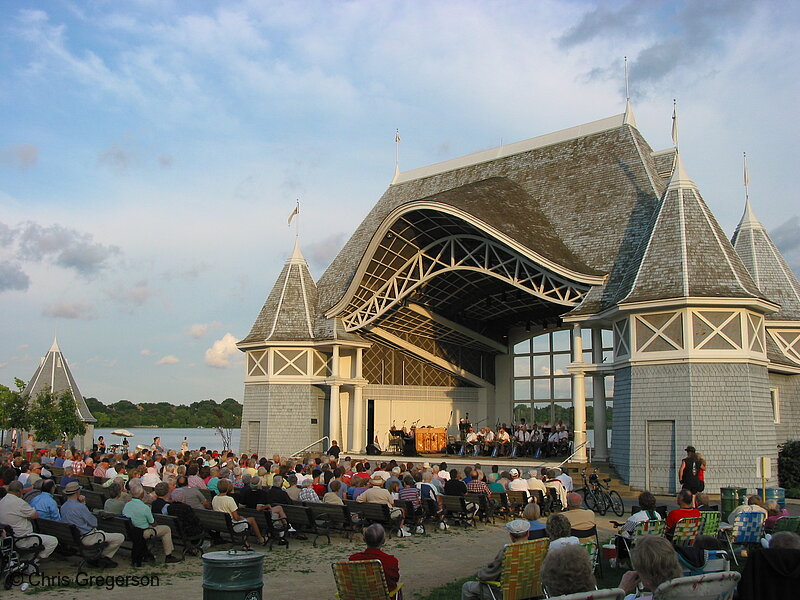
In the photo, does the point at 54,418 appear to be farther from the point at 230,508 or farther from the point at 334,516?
the point at 230,508

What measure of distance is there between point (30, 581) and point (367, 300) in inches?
752

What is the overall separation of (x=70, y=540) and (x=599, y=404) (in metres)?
16.0

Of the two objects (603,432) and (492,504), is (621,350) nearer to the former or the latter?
(603,432)

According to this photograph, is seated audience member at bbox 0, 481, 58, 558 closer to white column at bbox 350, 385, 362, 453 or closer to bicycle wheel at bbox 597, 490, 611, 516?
bicycle wheel at bbox 597, 490, 611, 516

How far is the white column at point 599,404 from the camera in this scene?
20812 millimetres

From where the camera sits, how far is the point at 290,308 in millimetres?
27750

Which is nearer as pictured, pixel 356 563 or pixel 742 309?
pixel 356 563

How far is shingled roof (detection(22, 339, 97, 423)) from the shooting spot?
3694 cm

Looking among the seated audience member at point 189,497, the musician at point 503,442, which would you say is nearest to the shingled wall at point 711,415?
the musician at point 503,442

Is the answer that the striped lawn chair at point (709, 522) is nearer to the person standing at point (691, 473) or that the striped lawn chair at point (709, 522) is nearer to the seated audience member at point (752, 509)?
the seated audience member at point (752, 509)

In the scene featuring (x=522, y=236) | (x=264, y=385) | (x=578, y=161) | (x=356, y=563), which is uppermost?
(x=578, y=161)

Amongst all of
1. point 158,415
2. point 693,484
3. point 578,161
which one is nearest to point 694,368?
point 693,484

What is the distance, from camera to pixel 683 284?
1797cm

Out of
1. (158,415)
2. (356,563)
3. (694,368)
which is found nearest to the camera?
(356,563)
